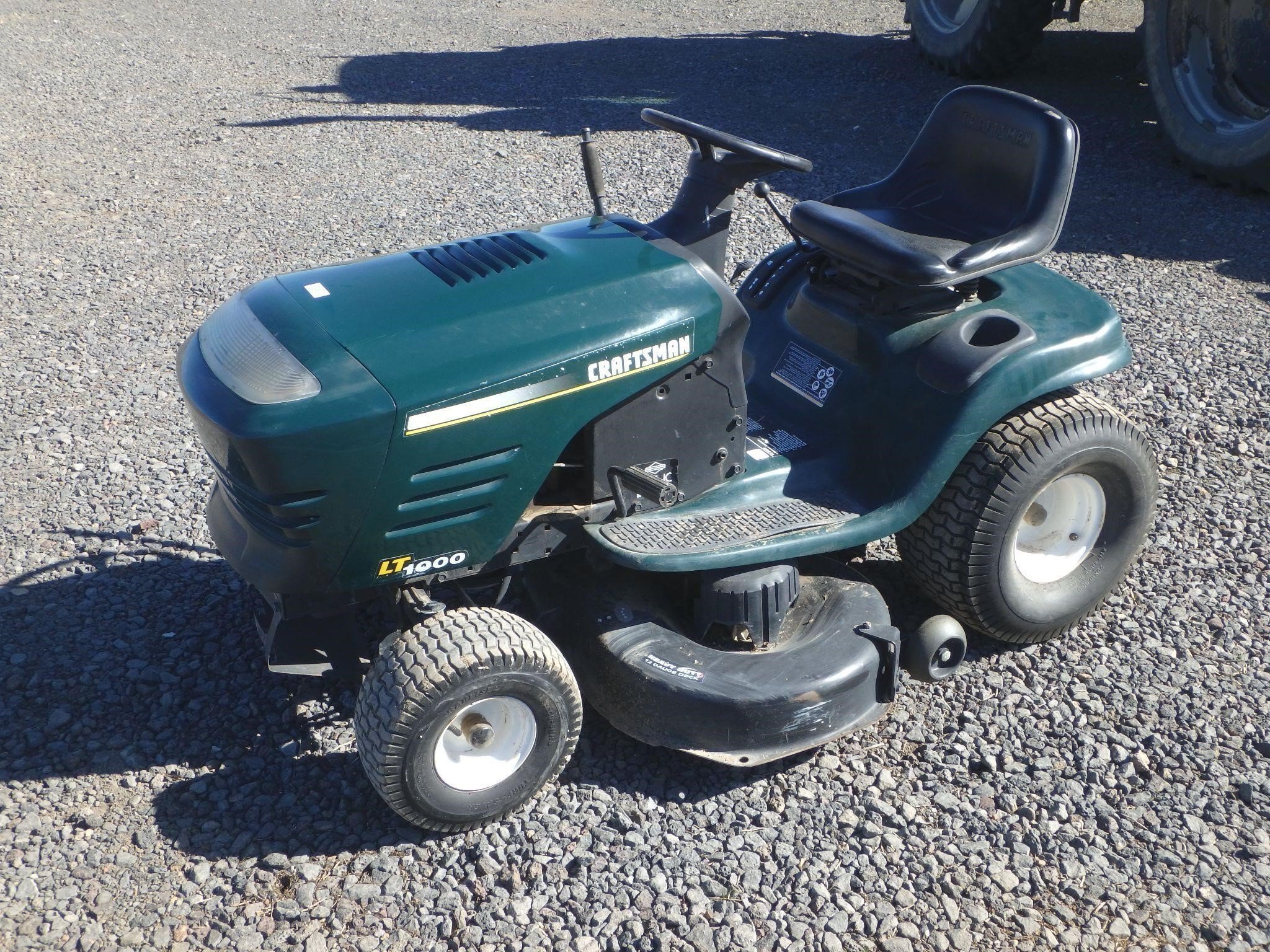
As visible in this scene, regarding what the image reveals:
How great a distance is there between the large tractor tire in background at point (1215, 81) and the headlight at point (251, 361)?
17.9ft

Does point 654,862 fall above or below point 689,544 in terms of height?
below

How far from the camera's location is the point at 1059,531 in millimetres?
3520

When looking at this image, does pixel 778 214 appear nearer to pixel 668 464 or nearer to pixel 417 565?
pixel 668 464

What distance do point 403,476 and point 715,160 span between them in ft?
3.61

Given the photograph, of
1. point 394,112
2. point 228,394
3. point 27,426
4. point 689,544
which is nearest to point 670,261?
point 689,544

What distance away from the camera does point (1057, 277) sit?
139 inches

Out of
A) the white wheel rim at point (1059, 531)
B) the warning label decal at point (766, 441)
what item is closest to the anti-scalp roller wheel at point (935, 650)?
the white wheel rim at point (1059, 531)

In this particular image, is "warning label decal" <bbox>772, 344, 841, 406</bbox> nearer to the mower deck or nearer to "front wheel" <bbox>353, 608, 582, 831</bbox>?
the mower deck

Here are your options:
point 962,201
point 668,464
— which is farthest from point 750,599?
point 962,201

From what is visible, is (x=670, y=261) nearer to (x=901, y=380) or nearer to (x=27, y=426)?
(x=901, y=380)

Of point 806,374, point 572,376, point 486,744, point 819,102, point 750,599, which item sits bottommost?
point 819,102

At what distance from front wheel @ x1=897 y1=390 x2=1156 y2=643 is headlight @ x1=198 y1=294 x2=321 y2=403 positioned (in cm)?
168

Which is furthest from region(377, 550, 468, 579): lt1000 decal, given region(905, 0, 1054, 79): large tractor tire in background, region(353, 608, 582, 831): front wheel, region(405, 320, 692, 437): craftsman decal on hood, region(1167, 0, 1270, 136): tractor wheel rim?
region(905, 0, 1054, 79): large tractor tire in background

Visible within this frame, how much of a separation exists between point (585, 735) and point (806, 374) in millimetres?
1164
